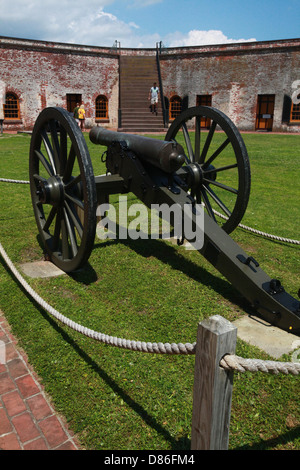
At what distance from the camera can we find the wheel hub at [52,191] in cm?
397

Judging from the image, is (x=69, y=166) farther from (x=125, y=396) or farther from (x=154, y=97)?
(x=154, y=97)

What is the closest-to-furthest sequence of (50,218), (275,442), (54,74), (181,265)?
(275,442) < (50,218) < (181,265) < (54,74)

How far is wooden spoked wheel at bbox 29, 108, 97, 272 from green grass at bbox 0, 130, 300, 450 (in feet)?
1.20

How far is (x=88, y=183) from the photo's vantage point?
3350 mm

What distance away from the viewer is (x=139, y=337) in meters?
3.21

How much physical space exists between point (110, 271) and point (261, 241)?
2.25m

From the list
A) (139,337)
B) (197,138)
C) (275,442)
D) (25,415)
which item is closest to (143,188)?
(197,138)

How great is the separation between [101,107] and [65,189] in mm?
21544

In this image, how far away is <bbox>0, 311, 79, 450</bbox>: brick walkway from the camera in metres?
2.24

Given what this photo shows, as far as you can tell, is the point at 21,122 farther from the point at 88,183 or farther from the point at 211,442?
the point at 211,442

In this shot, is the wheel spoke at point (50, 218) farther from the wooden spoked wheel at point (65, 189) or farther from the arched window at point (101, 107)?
the arched window at point (101, 107)

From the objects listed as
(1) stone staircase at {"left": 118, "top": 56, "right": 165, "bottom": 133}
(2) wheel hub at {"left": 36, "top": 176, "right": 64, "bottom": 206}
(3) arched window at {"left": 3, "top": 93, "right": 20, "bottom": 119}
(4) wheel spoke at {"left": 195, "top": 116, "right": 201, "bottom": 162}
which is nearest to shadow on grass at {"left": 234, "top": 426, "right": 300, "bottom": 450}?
(2) wheel hub at {"left": 36, "top": 176, "right": 64, "bottom": 206}

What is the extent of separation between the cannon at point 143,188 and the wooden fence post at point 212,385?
149 centimetres

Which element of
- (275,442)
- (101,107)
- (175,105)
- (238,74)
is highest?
(238,74)
